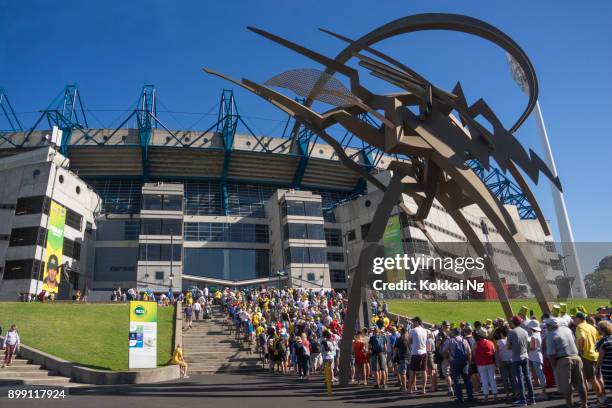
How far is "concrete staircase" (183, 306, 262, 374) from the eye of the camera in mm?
19016

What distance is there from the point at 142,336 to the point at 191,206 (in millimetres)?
48694

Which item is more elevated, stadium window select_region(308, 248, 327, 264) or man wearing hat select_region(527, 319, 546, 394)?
stadium window select_region(308, 248, 327, 264)

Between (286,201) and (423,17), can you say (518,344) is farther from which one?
(286,201)

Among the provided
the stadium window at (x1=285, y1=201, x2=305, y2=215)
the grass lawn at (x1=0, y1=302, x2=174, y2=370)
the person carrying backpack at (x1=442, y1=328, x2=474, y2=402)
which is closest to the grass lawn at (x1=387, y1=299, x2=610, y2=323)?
the grass lawn at (x1=0, y1=302, x2=174, y2=370)

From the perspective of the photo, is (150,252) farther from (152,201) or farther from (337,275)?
(337,275)

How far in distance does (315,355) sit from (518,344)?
29.7 feet

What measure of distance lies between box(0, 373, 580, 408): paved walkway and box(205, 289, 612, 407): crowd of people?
560 mm

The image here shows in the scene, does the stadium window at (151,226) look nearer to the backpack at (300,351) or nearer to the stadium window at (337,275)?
the stadium window at (337,275)

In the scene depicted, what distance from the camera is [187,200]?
Result: 6378 centimetres

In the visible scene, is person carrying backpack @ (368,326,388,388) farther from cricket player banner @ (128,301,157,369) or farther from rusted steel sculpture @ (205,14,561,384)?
cricket player banner @ (128,301,157,369)

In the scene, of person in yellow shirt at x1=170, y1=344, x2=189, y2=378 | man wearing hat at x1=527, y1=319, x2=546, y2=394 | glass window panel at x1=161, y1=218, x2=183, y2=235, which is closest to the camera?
man wearing hat at x1=527, y1=319, x2=546, y2=394

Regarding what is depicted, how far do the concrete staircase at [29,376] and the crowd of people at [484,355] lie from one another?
7.02 meters

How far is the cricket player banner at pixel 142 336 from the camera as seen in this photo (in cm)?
1557

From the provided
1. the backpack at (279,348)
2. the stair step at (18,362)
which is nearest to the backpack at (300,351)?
the backpack at (279,348)
